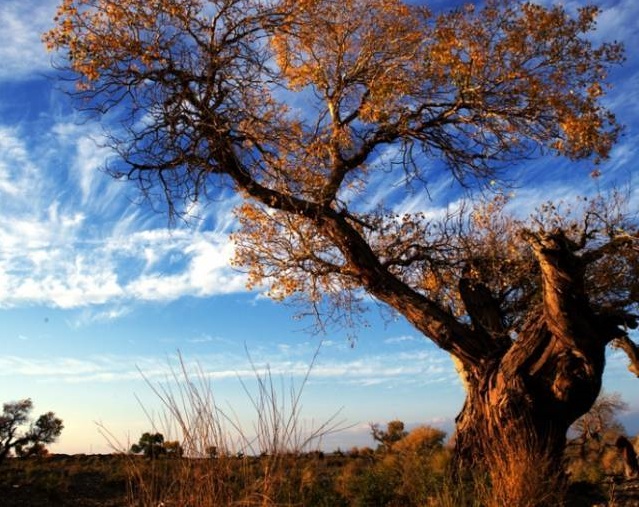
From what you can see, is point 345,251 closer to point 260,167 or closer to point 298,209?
point 298,209

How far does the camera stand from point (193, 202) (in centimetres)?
1303

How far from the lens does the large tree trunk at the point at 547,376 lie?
10.5 meters

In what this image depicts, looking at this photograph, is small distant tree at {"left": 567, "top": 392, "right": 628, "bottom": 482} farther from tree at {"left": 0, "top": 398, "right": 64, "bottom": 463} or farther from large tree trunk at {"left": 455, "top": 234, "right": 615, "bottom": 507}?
tree at {"left": 0, "top": 398, "right": 64, "bottom": 463}

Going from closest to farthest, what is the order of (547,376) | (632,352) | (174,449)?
(174,449)
(547,376)
(632,352)

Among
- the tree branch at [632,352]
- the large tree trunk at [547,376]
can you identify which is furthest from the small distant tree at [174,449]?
the tree branch at [632,352]

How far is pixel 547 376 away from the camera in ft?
36.6

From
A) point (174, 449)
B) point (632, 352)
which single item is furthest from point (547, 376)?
point (632, 352)

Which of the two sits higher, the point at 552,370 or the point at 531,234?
the point at 531,234

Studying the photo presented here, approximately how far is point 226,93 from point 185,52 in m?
1.11

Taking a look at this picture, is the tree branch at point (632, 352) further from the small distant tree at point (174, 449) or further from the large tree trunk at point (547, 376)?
the small distant tree at point (174, 449)

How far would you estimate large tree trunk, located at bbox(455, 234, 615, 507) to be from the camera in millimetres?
10500

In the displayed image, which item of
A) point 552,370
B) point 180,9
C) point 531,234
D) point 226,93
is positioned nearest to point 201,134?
point 226,93

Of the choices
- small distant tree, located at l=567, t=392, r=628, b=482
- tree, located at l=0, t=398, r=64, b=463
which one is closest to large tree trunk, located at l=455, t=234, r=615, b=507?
small distant tree, located at l=567, t=392, r=628, b=482

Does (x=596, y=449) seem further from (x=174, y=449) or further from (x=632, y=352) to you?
(x=174, y=449)
